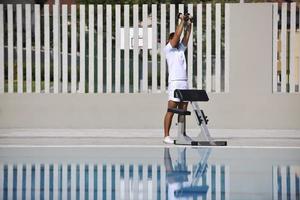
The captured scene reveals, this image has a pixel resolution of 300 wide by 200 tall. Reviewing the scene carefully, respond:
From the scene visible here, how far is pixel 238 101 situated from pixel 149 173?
439 centimetres

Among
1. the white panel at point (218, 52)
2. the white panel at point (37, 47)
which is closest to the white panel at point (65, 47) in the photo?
the white panel at point (37, 47)

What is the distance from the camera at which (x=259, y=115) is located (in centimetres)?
1366

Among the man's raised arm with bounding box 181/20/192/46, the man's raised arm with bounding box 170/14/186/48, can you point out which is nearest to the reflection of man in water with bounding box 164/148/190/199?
the man's raised arm with bounding box 170/14/186/48

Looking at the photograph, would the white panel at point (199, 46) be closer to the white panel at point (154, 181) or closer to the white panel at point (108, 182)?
the white panel at point (154, 181)

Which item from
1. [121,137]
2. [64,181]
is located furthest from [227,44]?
[64,181]

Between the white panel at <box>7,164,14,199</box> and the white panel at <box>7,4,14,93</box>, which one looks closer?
the white panel at <box>7,164,14,199</box>

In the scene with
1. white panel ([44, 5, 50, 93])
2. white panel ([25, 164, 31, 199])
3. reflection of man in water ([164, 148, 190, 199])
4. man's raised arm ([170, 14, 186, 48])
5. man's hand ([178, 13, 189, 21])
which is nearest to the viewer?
white panel ([25, 164, 31, 199])

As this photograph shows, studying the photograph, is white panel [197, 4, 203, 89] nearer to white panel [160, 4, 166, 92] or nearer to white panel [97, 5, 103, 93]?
white panel [160, 4, 166, 92]

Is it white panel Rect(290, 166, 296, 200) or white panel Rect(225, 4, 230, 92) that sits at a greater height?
white panel Rect(225, 4, 230, 92)

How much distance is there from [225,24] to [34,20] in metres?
3.23

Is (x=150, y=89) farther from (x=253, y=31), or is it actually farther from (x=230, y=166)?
(x=230, y=166)

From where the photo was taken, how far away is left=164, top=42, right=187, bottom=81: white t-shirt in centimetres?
1213

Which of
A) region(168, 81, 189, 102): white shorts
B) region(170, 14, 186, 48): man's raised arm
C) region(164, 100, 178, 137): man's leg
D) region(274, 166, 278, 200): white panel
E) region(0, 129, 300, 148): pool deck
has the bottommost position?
region(274, 166, 278, 200): white panel

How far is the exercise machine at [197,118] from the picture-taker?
11.8 meters
